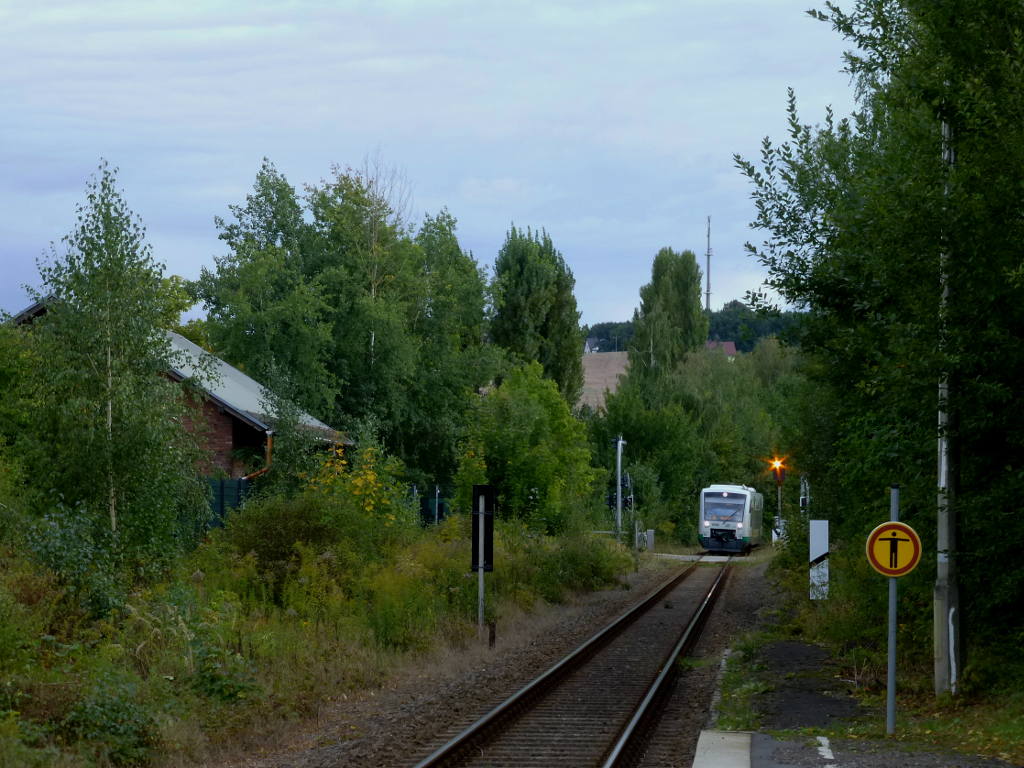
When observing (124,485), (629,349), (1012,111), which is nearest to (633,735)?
(1012,111)

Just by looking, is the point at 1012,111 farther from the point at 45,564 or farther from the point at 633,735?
the point at 45,564

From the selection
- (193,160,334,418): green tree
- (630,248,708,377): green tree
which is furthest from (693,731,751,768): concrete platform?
(630,248,708,377): green tree

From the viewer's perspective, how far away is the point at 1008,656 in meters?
13.3

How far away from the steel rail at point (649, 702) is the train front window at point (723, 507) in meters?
32.4

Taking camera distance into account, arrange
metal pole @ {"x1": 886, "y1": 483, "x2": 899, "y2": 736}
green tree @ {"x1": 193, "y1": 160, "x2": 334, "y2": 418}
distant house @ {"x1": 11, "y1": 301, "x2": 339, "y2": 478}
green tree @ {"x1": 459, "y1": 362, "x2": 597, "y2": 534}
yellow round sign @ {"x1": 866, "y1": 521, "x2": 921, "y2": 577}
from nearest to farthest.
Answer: yellow round sign @ {"x1": 866, "y1": 521, "x2": 921, "y2": 577} < metal pole @ {"x1": 886, "y1": 483, "x2": 899, "y2": 736} < green tree @ {"x1": 459, "y1": 362, "x2": 597, "y2": 534} < distant house @ {"x1": 11, "y1": 301, "x2": 339, "y2": 478} < green tree @ {"x1": 193, "y1": 160, "x2": 334, "y2": 418}

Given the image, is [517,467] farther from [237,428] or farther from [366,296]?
[366,296]

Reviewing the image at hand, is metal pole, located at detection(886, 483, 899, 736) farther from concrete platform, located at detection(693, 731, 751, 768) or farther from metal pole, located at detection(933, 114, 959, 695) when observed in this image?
concrete platform, located at detection(693, 731, 751, 768)

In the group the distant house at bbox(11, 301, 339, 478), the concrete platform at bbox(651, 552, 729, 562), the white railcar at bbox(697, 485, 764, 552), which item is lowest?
the concrete platform at bbox(651, 552, 729, 562)

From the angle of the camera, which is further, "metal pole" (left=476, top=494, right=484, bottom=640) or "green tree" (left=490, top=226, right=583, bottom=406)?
"green tree" (left=490, top=226, right=583, bottom=406)

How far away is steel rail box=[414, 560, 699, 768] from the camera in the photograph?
1153 centimetres

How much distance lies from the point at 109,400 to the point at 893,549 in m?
12.2

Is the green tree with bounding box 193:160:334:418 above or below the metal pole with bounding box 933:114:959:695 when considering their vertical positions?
above

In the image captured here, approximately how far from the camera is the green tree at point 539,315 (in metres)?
70.8

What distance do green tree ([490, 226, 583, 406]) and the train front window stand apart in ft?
44.9
